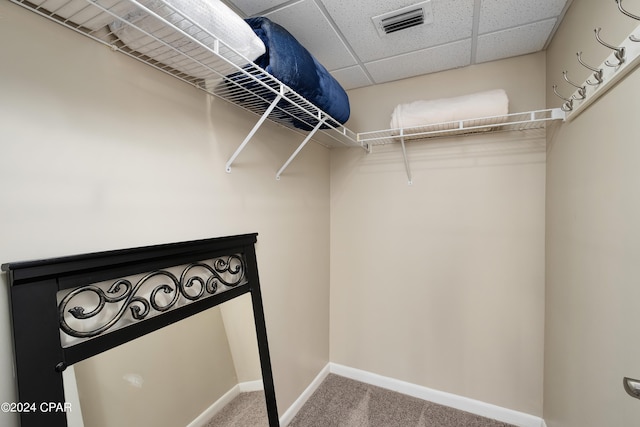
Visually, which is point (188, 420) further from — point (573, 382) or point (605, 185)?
point (605, 185)

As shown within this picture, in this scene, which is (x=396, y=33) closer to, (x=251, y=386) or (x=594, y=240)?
(x=594, y=240)

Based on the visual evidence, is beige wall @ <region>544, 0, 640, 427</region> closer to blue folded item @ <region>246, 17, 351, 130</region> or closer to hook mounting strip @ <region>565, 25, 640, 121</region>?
hook mounting strip @ <region>565, 25, 640, 121</region>

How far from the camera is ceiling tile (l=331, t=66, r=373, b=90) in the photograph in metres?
2.01

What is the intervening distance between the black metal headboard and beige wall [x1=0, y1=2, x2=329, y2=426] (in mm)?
46

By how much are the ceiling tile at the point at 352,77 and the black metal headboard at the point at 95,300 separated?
58.0 inches

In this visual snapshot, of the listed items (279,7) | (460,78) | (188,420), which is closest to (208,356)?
(188,420)

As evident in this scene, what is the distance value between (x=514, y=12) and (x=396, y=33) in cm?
58

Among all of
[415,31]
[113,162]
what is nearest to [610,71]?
[415,31]

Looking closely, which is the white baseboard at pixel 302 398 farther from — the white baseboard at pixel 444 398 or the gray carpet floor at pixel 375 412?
the white baseboard at pixel 444 398

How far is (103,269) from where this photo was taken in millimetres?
931

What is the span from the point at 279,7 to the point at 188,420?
193 centimetres

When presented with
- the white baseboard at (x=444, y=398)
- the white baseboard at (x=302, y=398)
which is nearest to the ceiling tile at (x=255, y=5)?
the white baseboard at (x=302, y=398)

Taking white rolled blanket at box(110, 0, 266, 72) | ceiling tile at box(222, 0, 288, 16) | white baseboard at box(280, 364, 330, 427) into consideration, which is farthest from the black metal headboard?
ceiling tile at box(222, 0, 288, 16)

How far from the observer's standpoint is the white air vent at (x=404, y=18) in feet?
4.52
